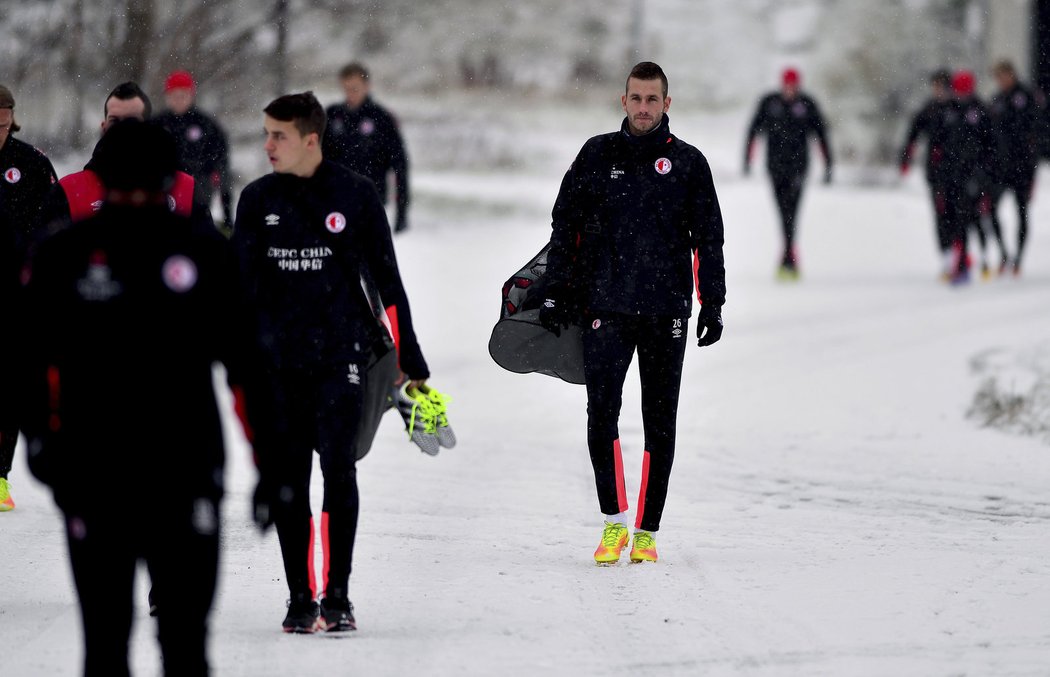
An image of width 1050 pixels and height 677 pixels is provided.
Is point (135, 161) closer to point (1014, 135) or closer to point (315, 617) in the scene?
point (315, 617)

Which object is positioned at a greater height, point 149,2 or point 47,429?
point 149,2

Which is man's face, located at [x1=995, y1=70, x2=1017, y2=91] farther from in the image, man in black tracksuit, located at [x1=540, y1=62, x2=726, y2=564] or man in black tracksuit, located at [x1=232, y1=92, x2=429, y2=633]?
man in black tracksuit, located at [x1=232, y1=92, x2=429, y2=633]

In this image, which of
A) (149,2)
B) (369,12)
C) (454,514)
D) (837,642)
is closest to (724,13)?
(369,12)

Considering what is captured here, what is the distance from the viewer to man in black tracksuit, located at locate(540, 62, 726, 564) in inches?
257

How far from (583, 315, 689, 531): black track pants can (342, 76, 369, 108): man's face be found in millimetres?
5059

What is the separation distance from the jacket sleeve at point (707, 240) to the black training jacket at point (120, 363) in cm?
302

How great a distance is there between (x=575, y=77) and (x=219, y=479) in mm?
24394

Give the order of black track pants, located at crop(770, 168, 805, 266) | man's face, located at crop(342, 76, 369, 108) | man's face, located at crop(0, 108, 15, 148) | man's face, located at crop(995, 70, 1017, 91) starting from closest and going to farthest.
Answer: man's face, located at crop(0, 108, 15, 148), man's face, located at crop(342, 76, 369, 108), man's face, located at crop(995, 70, 1017, 91), black track pants, located at crop(770, 168, 805, 266)

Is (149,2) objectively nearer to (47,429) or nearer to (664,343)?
(664,343)

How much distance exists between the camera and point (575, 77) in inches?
1096

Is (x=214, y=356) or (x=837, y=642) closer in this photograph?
(x=214, y=356)

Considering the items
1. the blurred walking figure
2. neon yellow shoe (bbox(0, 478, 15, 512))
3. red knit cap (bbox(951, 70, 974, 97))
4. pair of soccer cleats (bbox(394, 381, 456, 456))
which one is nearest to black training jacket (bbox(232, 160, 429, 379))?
pair of soccer cleats (bbox(394, 381, 456, 456))

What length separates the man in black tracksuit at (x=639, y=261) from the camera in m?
6.54

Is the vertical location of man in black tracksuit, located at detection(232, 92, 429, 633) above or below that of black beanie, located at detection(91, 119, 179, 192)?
below
